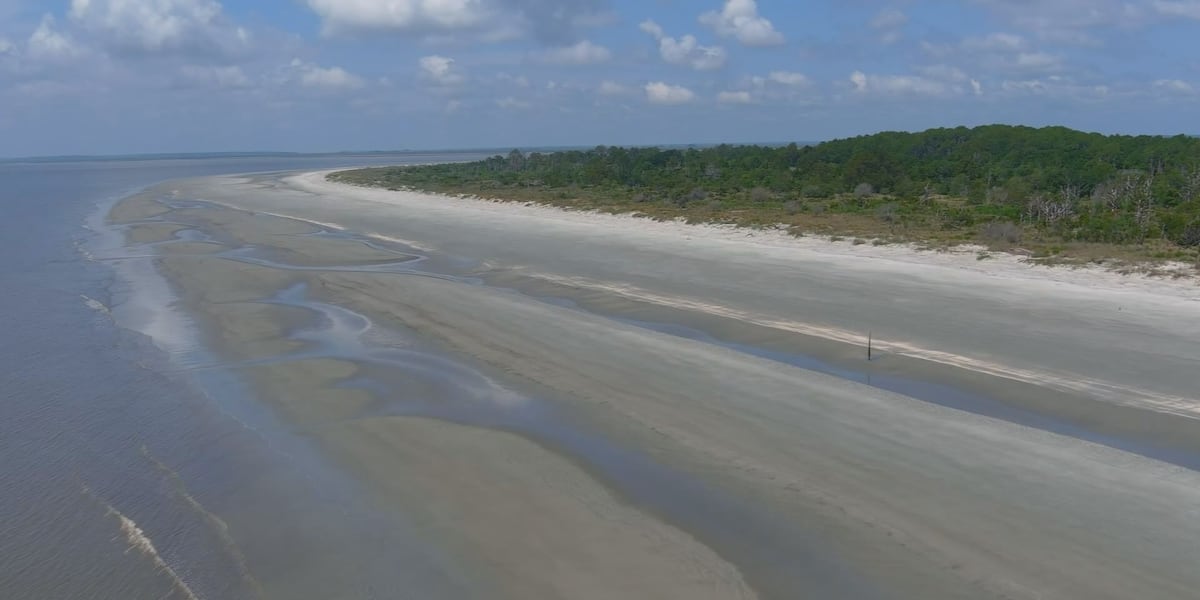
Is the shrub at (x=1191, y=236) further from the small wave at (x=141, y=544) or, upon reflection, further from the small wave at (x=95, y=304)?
the small wave at (x=95, y=304)

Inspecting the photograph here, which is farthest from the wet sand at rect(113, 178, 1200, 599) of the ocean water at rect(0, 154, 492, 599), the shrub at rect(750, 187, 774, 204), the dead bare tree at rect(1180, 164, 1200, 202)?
the shrub at rect(750, 187, 774, 204)

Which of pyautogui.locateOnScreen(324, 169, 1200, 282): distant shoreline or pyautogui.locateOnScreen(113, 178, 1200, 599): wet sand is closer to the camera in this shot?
pyautogui.locateOnScreen(113, 178, 1200, 599): wet sand

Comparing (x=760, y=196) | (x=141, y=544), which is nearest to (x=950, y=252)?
(x=760, y=196)

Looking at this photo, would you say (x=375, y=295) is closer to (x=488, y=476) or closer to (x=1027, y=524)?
(x=488, y=476)

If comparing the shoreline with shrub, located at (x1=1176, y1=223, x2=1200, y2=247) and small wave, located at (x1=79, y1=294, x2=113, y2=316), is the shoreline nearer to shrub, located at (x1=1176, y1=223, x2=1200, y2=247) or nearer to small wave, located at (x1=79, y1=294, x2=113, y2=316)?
shrub, located at (x1=1176, y1=223, x2=1200, y2=247)

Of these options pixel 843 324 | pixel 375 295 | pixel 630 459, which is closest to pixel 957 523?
pixel 630 459

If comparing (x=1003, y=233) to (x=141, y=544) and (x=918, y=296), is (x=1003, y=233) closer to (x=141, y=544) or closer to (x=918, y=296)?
(x=918, y=296)

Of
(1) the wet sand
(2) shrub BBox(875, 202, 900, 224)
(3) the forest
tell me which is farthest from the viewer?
(2) shrub BBox(875, 202, 900, 224)
